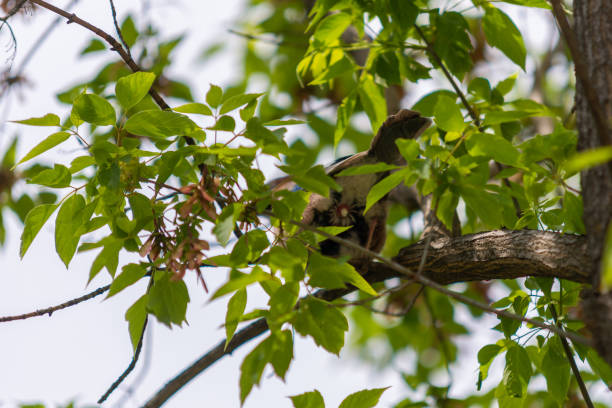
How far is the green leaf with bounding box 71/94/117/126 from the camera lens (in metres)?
→ 1.99

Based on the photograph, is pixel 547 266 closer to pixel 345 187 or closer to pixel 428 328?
pixel 345 187

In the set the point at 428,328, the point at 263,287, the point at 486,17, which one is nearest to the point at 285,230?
the point at 263,287

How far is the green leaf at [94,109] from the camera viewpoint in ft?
6.52

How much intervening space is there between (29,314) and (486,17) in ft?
7.09

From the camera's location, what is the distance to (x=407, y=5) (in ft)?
8.21

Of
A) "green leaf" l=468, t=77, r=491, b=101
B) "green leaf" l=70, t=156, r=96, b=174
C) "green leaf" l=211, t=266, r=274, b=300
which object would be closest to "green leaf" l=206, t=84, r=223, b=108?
"green leaf" l=70, t=156, r=96, b=174

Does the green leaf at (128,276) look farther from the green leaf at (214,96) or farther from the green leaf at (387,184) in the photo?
the green leaf at (387,184)

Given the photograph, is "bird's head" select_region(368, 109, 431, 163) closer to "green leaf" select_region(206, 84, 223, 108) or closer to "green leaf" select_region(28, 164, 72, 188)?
"green leaf" select_region(206, 84, 223, 108)

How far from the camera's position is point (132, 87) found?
2035 millimetres

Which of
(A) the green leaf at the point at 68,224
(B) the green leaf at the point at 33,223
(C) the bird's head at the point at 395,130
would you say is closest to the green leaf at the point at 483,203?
(C) the bird's head at the point at 395,130

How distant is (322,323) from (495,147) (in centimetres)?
78

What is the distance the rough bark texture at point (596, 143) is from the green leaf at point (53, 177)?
5.27 ft

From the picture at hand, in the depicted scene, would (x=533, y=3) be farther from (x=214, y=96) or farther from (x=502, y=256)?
(x=214, y=96)

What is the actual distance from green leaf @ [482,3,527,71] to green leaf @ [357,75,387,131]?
56cm
